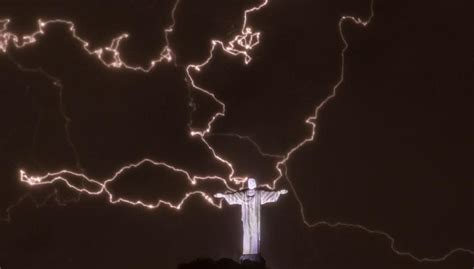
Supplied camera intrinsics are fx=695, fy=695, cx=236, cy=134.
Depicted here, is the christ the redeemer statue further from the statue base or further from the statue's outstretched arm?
the statue base

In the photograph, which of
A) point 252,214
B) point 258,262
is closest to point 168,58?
point 252,214

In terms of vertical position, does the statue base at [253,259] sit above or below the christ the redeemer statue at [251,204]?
below

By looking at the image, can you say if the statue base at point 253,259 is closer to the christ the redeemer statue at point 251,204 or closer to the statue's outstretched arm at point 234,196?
the christ the redeemer statue at point 251,204

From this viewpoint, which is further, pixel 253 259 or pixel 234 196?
pixel 234 196

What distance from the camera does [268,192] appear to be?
9.41 m

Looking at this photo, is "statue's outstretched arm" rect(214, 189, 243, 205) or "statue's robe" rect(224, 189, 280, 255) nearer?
"statue's robe" rect(224, 189, 280, 255)

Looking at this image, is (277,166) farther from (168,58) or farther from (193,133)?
(168,58)

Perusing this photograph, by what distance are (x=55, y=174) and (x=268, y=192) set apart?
357cm

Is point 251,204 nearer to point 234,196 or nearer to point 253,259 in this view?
point 234,196

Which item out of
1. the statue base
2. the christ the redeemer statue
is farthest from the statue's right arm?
the statue base

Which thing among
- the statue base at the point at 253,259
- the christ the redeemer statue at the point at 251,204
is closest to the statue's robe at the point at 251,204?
the christ the redeemer statue at the point at 251,204

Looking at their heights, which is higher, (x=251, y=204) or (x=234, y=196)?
(x=234, y=196)

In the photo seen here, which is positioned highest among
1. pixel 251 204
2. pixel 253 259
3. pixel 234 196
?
pixel 234 196

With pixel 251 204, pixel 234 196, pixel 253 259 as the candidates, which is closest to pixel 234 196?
pixel 234 196
